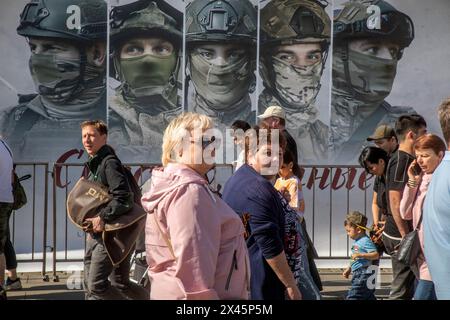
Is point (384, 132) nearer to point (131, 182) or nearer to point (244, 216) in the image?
point (131, 182)

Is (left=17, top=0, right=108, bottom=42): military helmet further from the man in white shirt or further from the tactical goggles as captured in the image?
the tactical goggles

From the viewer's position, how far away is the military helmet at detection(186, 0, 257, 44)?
10008 mm

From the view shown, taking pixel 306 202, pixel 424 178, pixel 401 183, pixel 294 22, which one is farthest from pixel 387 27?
pixel 424 178

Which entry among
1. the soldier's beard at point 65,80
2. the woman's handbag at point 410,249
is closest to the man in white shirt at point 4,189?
the soldier's beard at point 65,80

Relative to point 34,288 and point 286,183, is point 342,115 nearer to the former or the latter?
point 286,183

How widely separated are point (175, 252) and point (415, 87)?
6.23m

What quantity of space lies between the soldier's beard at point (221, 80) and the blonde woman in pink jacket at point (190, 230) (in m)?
5.28

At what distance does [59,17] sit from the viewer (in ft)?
32.7

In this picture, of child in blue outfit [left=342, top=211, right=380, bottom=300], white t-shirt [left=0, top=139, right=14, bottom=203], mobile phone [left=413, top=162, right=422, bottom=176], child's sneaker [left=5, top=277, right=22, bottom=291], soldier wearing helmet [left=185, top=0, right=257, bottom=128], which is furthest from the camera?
soldier wearing helmet [left=185, top=0, right=257, bottom=128]

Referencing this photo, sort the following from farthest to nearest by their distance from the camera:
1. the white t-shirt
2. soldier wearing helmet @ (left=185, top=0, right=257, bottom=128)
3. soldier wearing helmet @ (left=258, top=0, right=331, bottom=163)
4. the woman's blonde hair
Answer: soldier wearing helmet @ (left=258, top=0, right=331, bottom=163)
soldier wearing helmet @ (left=185, top=0, right=257, bottom=128)
the white t-shirt
the woman's blonde hair

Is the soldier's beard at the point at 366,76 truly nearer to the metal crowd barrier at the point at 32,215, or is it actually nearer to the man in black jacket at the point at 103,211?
the metal crowd barrier at the point at 32,215

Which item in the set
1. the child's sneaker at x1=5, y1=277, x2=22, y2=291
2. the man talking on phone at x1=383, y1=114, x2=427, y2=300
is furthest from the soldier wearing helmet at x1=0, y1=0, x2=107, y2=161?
the man talking on phone at x1=383, y1=114, x2=427, y2=300

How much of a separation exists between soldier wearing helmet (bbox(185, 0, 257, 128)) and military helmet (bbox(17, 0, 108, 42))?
0.89 meters

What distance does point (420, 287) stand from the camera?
20.9 feet
